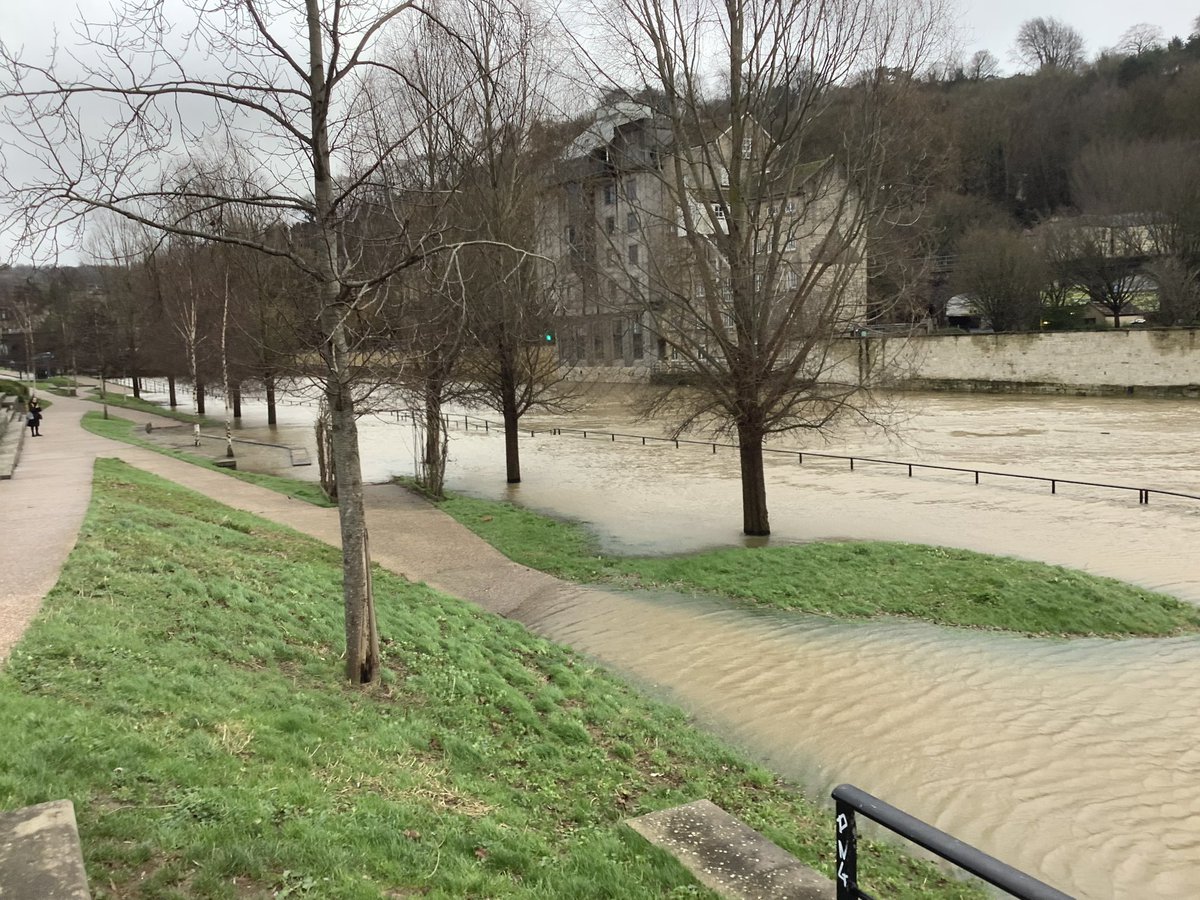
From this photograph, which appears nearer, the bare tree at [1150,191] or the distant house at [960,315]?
the bare tree at [1150,191]

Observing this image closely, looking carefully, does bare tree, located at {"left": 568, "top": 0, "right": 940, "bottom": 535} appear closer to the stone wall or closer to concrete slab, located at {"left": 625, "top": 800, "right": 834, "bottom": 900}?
concrete slab, located at {"left": 625, "top": 800, "right": 834, "bottom": 900}

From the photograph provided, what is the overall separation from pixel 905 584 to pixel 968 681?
10.9ft

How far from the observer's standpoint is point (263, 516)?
15.9 m

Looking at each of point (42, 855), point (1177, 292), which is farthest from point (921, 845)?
point (1177, 292)

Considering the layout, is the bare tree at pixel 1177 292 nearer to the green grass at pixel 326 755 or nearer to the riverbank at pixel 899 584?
the riverbank at pixel 899 584

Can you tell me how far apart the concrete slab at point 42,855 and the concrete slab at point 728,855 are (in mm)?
2704

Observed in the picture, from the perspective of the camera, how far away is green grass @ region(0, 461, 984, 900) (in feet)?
12.6

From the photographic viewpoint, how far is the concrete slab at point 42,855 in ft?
9.71

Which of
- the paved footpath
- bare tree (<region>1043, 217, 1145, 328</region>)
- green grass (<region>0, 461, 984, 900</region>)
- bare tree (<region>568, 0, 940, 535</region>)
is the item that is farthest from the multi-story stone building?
bare tree (<region>1043, 217, 1145, 328</region>)

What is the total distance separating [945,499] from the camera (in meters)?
19.9

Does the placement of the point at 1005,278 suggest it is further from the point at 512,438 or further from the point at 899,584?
the point at 899,584

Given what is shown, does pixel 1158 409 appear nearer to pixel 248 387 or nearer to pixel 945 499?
pixel 945 499

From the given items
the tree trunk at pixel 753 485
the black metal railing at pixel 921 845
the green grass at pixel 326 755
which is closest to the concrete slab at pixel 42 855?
the green grass at pixel 326 755

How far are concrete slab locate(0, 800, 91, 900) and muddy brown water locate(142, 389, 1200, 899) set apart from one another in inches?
204
